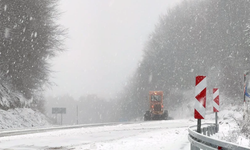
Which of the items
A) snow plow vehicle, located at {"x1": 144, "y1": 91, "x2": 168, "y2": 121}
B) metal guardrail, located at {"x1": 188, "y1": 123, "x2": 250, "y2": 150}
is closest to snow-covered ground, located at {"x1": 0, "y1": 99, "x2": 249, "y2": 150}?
metal guardrail, located at {"x1": 188, "y1": 123, "x2": 250, "y2": 150}

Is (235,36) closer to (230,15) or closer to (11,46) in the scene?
(230,15)

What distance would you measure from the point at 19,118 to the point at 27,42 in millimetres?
5888

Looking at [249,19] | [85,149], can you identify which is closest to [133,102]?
[249,19]

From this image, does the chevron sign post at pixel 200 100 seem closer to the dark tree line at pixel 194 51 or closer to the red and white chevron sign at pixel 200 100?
the red and white chevron sign at pixel 200 100

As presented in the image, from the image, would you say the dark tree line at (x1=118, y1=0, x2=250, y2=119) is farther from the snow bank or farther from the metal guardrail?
the metal guardrail

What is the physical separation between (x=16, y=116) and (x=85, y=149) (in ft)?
56.6

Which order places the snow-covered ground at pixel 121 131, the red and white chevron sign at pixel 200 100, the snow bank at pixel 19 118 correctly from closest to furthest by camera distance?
the red and white chevron sign at pixel 200 100 < the snow-covered ground at pixel 121 131 < the snow bank at pixel 19 118

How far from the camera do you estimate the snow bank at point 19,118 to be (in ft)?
78.3

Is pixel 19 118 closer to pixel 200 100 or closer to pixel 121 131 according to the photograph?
pixel 121 131

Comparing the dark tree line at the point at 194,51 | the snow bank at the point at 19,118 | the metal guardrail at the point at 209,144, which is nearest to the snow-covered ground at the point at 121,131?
the snow bank at the point at 19,118

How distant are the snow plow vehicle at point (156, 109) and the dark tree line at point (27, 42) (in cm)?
1398

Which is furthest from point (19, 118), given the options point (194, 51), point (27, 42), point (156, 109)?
point (194, 51)

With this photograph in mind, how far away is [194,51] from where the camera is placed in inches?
Result: 2110

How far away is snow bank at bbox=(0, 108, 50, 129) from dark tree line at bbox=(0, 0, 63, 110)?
2281 mm
